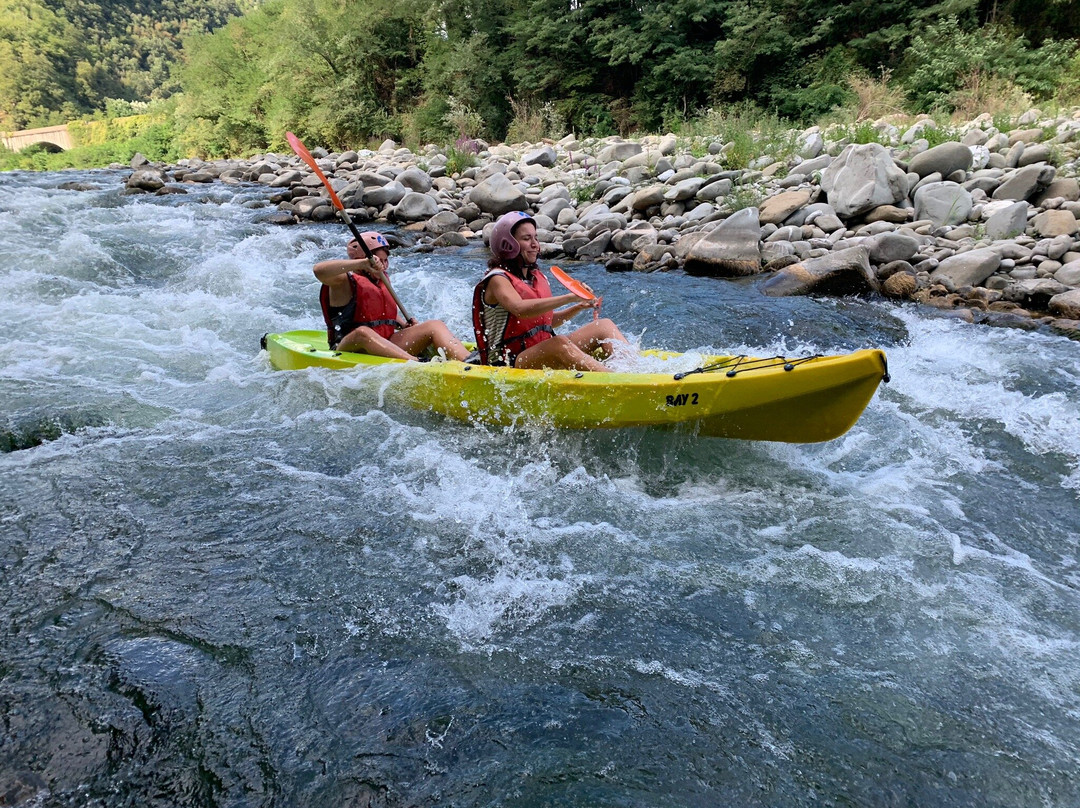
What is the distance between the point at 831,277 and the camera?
20.3ft

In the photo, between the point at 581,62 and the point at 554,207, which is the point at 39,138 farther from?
the point at 554,207

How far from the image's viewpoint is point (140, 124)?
29.9 meters

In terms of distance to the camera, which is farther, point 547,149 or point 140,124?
point 140,124

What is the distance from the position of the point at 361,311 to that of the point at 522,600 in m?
2.51

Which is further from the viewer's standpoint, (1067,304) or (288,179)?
(288,179)

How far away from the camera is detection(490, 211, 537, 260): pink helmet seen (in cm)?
349

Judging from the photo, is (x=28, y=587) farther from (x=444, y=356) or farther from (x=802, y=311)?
(x=802, y=311)

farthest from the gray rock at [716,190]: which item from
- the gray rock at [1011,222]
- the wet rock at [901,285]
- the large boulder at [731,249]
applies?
the gray rock at [1011,222]

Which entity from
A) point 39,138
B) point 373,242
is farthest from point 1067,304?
point 39,138

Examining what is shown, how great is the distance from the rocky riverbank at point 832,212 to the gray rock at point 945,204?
1cm

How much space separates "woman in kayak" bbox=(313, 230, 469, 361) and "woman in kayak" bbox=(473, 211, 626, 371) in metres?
0.43

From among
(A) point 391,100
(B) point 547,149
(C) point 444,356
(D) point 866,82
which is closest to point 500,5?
(A) point 391,100

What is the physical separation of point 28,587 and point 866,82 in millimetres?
13286

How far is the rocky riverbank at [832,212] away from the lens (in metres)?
6.05
